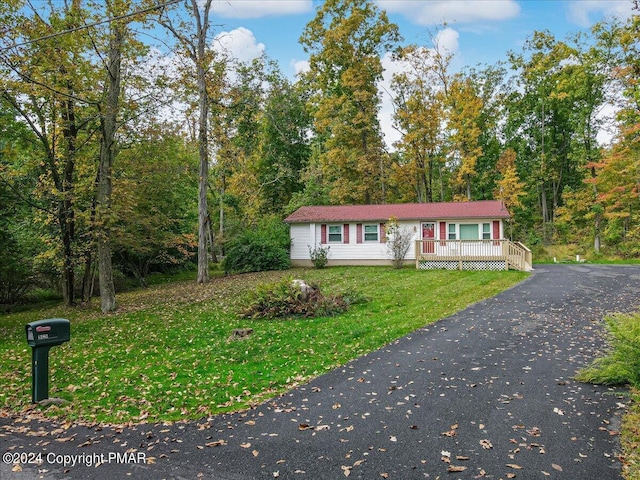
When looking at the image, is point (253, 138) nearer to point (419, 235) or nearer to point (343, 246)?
point (343, 246)

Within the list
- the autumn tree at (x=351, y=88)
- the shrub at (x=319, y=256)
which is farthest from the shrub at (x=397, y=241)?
the autumn tree at (x=351, y=88)

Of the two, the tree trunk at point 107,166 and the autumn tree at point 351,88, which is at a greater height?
the autumn tree at point 351,88

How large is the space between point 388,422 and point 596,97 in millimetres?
32684

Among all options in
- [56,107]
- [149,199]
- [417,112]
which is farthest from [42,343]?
[417,112]

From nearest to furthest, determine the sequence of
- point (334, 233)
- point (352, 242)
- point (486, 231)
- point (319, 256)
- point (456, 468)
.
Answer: point (456, 468), point (486, 231), point (319, 256), point (352, 242), point (334, 233)

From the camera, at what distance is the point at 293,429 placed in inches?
164

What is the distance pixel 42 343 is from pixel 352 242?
17.5 m

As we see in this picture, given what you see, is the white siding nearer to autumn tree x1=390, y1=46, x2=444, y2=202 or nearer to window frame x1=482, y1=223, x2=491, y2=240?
window frame x1=482, y1=223, x2=491, y2=240

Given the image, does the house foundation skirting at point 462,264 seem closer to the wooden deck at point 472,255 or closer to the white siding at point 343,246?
the wooden deck at point 472,255

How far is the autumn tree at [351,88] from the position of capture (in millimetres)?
27578

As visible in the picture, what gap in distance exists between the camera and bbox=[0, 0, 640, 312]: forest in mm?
11578

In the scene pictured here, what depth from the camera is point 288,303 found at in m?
9.87

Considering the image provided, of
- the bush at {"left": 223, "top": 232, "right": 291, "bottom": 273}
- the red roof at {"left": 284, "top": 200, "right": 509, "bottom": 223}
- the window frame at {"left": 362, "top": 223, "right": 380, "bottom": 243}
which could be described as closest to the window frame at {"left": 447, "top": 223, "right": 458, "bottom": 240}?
the red roof at {"left": 284, "top": 200, "right": 509, "bottom": 223}

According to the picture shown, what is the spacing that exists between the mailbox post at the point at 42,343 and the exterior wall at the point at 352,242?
1687cm
